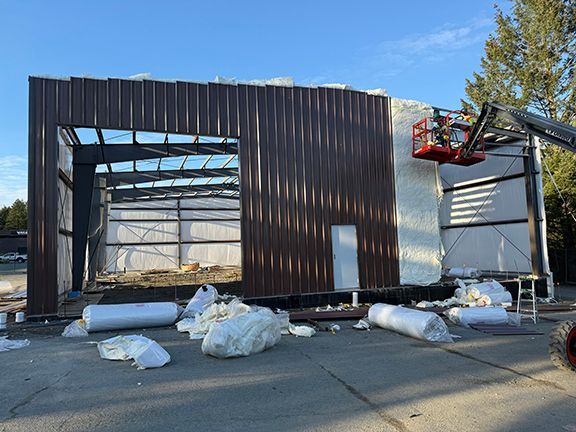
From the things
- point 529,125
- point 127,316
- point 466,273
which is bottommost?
point 127,316

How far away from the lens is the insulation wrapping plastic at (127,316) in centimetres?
1020

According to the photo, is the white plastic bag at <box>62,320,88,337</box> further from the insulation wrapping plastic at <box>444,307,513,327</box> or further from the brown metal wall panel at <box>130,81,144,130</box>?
the insulation wrapping plastic at <box>444,307,513,327</box>

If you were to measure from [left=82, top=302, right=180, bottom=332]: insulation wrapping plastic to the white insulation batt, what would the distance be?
27.3 ft

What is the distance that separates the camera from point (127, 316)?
1045 cm

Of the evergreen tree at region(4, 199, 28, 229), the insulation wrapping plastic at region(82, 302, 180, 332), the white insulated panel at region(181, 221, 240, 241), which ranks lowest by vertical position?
the insulation wrapping plastic at region(82, 302, 180, 332)

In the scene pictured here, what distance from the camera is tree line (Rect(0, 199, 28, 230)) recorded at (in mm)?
68375

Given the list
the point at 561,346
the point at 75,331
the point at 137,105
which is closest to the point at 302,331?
the point at 561,346

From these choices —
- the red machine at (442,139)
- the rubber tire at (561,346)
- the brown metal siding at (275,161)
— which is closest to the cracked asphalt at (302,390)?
the rubber tire at (561,346)

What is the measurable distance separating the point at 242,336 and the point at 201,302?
4724 mm

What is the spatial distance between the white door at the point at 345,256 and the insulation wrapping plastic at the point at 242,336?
20.8ft

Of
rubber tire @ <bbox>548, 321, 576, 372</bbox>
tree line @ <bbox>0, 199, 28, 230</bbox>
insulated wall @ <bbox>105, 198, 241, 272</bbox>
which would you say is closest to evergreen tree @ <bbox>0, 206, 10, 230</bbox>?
tree line @ <bbox>0, 199, 28, 230</bbox>

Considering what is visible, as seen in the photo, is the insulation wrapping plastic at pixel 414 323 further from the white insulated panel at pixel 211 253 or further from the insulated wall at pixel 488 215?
the white insulated panel at pixel 211 253

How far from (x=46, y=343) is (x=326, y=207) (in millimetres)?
8903

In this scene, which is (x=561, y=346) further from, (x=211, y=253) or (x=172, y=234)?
(x=172, y=234)
